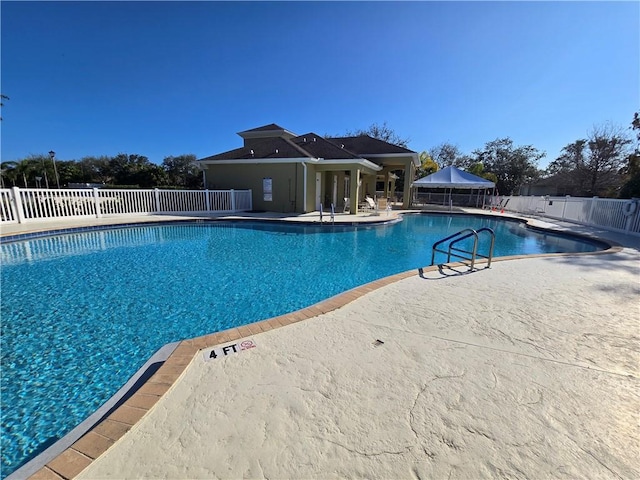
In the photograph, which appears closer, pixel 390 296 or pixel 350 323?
pixel 350 323

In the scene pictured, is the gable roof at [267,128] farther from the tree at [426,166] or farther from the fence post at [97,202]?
the tree at [426,166]

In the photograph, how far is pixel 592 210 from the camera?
1298cm

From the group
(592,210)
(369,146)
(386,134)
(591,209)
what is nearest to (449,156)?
(386,134)

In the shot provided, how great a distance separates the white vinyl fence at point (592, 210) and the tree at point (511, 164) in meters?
15.3

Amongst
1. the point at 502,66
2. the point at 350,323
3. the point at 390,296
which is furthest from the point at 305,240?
the point at 502,66

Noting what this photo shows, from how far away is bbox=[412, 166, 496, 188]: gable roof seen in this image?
19.6 meters

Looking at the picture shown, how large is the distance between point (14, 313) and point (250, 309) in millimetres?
3560

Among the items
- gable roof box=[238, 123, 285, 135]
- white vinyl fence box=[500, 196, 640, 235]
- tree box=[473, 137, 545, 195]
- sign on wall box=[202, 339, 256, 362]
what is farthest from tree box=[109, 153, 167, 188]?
sign on wall box=[202, 339, 256, 362]

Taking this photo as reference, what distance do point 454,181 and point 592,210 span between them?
8.10 m

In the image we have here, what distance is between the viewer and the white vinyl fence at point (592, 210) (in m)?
10.4

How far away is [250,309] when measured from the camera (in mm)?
4363

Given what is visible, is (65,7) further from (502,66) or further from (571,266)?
(571,266)

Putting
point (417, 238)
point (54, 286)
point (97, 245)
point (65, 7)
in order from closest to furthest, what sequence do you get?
point (54, 286)
point (97, 245)
point (65, 7)
point (417, 238)

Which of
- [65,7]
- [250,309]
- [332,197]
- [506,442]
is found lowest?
[250,309]
